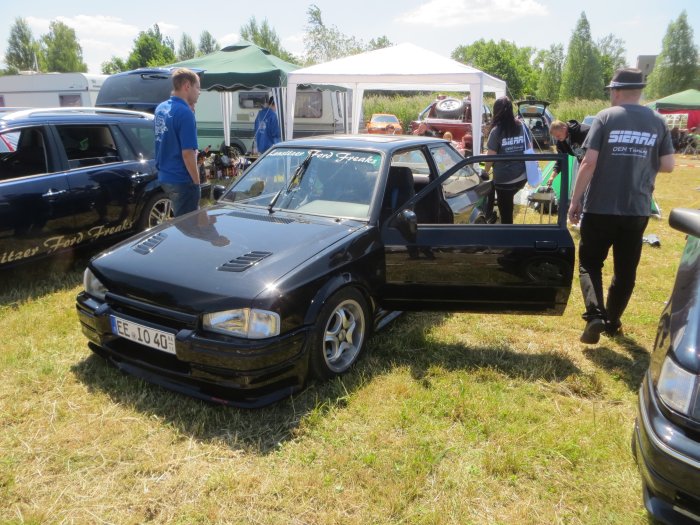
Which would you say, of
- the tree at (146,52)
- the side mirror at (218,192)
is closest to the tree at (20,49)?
the tree at (146,52)

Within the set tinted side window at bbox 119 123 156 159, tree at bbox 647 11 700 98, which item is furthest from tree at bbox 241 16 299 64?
tinted side window at bbox 119 123 156 159

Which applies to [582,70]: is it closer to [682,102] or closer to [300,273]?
[682,102]

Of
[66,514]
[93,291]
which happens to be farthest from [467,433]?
[93,291]

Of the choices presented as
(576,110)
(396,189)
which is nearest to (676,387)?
(396,189)

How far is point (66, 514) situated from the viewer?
6.88 ft

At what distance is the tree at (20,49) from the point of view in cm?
6253

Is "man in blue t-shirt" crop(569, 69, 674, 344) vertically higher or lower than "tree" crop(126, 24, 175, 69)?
lower

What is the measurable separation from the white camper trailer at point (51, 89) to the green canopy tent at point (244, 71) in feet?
18.6

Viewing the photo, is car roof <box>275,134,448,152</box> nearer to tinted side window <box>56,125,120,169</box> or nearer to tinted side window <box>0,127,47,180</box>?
tinted side window <box>56,125,120,169</box>

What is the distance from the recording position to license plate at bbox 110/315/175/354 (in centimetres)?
261

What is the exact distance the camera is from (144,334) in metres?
2.69

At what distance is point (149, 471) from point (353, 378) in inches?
49.1

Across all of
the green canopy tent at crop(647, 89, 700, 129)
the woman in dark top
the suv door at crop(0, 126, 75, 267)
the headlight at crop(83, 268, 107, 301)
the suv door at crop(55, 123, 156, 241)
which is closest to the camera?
the headlight at crop(83, 268, 107, 301)

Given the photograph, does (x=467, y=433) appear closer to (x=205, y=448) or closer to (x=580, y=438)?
(x=580, y=438)
